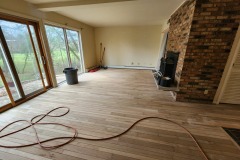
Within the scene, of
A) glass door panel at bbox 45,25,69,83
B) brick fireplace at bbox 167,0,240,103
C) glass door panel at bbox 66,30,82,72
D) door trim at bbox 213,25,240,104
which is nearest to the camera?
brick fireplace at bbox 167,0,240,103

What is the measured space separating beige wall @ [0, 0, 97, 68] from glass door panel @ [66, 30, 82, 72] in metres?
0.32

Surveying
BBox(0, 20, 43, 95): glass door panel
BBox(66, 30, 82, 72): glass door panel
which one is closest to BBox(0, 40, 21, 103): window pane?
BBox(0, 20, 43, 95): glass door panel

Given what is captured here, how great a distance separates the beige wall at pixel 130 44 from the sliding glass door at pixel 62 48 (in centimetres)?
190

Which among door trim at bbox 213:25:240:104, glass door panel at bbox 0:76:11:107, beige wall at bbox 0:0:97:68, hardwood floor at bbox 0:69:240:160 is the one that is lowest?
hardwood floor at bbox 0:69:240:160

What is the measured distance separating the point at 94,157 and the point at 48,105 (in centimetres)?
190

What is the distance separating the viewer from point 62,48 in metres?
4.61

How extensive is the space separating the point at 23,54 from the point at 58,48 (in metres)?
1.72

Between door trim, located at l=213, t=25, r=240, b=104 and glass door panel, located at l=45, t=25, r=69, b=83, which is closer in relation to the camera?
door trim, located at l=213, t=25, r=240, b=104

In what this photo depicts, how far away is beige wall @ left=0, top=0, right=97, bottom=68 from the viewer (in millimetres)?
2451

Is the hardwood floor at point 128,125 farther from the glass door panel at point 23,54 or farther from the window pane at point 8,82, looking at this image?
the glass door panel at point 23,54

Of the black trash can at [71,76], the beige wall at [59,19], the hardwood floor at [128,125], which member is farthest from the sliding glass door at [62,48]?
the hardwood floor at [128,125]

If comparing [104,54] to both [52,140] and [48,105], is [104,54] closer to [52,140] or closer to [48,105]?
[48,105]

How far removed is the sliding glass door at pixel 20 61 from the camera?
246 centimetres

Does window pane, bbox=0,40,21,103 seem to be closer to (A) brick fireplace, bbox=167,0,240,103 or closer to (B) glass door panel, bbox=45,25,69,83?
(B) glass door panel, bbox=45,25,69,83
